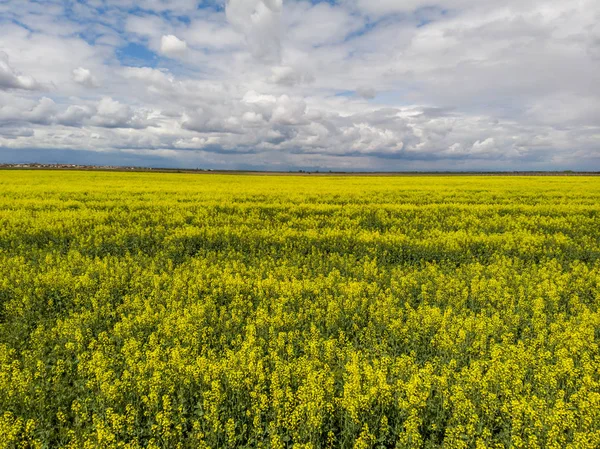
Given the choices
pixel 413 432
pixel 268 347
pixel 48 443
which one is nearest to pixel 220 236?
pixel 268 347

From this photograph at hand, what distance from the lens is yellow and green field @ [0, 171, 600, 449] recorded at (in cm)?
394

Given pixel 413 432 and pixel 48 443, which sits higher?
pixel 413 432

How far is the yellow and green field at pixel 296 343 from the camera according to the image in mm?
3939

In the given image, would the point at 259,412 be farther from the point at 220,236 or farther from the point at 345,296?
the point at 220,236

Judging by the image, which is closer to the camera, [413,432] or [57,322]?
[413,432]

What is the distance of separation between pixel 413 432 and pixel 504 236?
10975mm

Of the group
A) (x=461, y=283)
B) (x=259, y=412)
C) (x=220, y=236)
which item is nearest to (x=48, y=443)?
(x=259, y=412)

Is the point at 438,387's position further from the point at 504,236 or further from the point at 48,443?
the point at 504,236

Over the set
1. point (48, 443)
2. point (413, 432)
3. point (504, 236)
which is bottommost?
point (48, 443)

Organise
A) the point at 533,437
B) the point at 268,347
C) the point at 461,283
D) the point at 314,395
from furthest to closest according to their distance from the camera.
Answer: the point at 461,283, the point at 268,347, the point at 314,395, the point at 533,437

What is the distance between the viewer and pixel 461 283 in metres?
8.27

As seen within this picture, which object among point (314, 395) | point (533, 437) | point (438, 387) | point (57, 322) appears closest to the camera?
point (533, 437)

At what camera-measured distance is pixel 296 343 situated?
590 centimetres

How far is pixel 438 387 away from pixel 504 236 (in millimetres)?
9965
